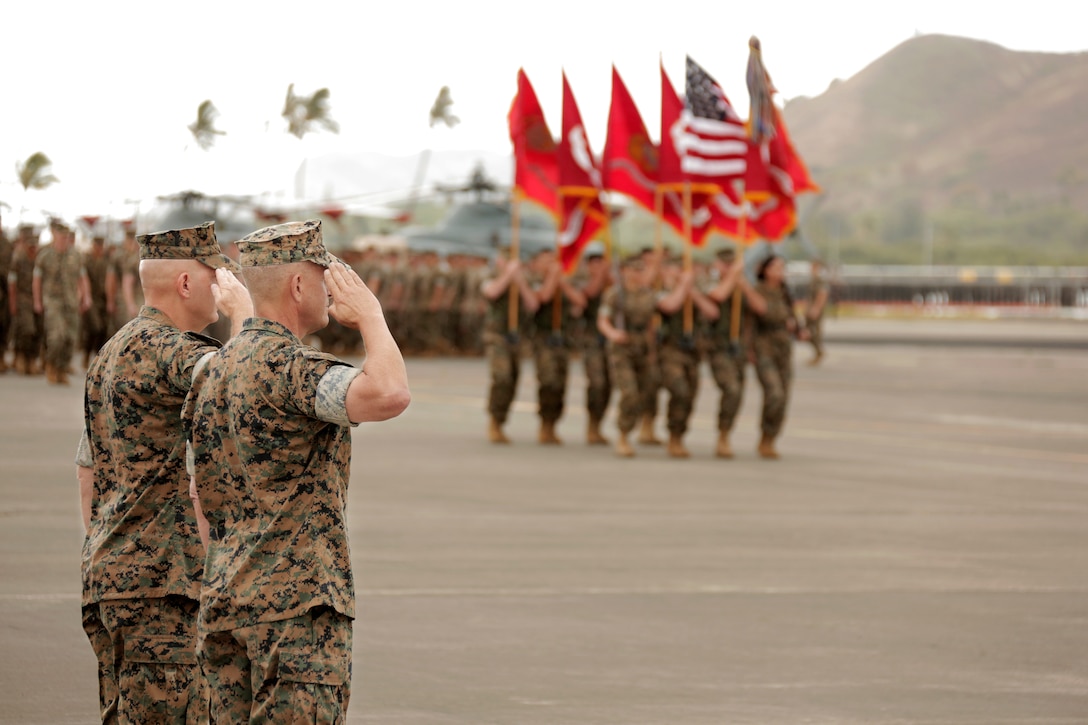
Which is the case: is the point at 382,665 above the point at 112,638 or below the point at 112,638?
below

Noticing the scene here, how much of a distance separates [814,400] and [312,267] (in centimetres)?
2155

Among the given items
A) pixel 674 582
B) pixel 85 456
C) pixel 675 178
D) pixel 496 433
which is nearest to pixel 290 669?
pixel 85 456

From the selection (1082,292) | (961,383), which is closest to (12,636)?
(961,383)

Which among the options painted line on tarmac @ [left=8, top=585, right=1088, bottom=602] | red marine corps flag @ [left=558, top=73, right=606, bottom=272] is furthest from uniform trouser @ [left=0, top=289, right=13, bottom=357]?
painted line on tarmac @ [left=8, top=585, right=1088, bottom=602]

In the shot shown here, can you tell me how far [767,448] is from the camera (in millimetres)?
16344

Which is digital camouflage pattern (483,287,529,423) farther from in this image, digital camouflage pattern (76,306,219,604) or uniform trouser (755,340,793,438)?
digital camouflage pattern (76,306,219,604)

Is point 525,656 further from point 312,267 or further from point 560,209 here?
point 560,209

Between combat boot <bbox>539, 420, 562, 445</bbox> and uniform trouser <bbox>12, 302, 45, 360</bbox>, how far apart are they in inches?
426

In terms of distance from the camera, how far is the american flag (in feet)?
59.0

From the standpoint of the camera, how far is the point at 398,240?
51656 millimetres

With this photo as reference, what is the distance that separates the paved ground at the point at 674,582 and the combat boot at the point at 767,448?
35 cm

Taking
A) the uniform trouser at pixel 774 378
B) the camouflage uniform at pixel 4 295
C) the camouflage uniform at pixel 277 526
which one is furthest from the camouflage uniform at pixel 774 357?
the camouflage uniform at pixel 4 295

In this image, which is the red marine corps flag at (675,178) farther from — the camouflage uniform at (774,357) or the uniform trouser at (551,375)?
the camouflage uniform at (774,357)

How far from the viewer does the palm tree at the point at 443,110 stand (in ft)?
205
